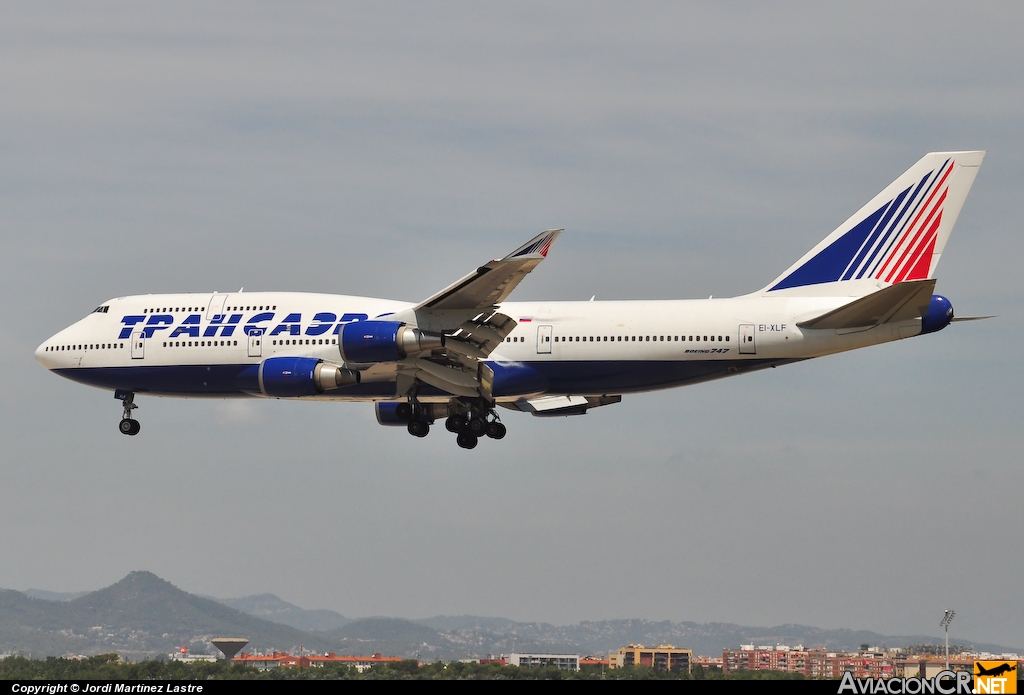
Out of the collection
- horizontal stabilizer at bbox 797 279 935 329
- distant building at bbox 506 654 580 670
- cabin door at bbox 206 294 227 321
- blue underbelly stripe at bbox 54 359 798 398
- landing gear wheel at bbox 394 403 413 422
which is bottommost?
distant building at bbox 506 654 580 670

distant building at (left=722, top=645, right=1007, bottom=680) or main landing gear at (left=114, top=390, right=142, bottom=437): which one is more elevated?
main landing gear at (left=114, top=390, right=142, bottom=437)

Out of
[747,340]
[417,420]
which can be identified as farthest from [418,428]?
[747,340]

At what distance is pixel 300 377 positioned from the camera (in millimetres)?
37594

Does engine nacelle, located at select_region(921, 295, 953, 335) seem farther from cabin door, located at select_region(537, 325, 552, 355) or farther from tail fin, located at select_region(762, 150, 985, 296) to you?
cabin door, located at select_region(537, 325, 552, 355)

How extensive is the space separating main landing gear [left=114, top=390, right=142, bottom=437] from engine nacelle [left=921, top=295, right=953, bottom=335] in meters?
26.3

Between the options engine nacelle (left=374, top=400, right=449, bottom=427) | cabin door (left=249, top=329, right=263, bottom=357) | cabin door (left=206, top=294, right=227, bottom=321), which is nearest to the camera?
cabin door (left=249, top=329, right=263, bottom=357)

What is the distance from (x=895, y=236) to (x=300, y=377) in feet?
63.2

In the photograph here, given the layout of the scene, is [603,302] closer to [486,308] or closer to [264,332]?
[486,308]

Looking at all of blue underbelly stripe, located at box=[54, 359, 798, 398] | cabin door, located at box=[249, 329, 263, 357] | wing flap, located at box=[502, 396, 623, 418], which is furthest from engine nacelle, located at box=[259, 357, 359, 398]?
wing flap, located at box=[502, 396, 623, 418]

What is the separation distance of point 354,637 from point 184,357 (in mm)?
63885

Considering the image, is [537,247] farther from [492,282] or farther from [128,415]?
[128,415]

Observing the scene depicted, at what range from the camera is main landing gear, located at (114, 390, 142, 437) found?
42594mm

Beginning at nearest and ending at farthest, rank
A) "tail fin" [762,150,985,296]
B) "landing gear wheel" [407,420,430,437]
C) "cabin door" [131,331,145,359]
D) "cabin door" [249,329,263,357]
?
"tail fin" [762,150,985,296]
"cabin door" [249,329,263,357]
"landing gear wheel" [407,420,430,437]
"cabin door" [131,331,145,359]

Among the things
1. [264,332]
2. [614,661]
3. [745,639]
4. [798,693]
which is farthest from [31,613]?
[798,693]
